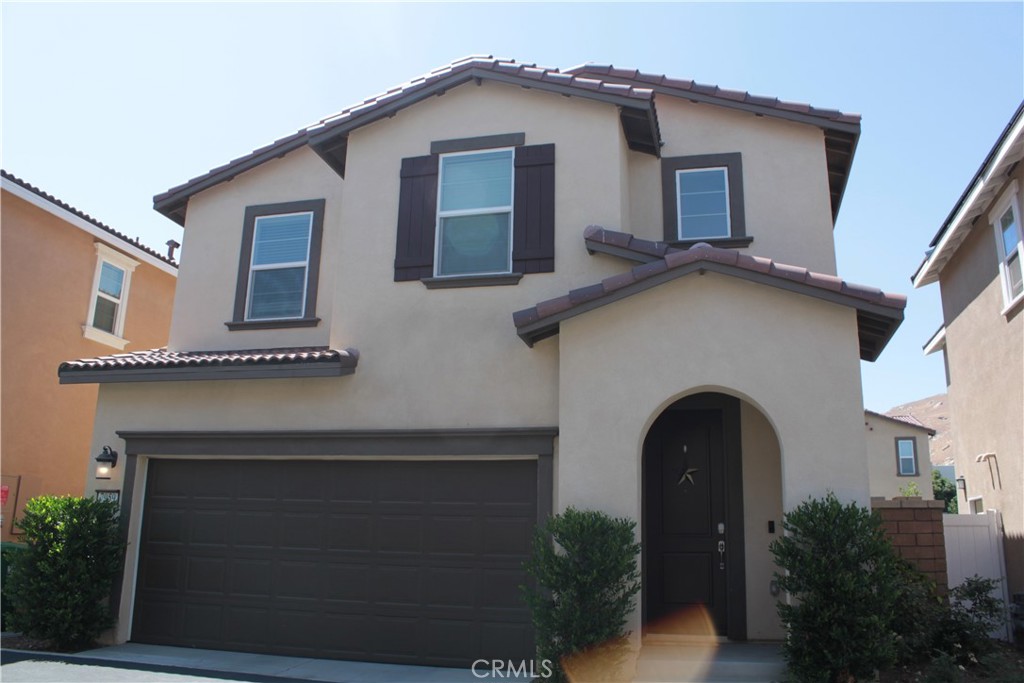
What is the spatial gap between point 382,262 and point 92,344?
9.23 metres

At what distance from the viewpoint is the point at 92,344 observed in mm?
16266

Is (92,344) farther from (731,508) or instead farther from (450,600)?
(731,508)

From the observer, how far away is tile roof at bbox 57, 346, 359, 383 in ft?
31.7

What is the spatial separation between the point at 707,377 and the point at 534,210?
3095 mm

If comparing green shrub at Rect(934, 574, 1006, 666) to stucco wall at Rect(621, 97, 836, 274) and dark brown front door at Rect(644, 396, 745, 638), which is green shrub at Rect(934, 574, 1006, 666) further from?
stucco wall at Rect(621, 97, 836, 274)

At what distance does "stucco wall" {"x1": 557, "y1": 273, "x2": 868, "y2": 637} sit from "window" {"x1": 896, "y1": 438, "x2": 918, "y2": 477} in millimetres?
23857

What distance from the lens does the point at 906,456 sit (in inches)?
1137

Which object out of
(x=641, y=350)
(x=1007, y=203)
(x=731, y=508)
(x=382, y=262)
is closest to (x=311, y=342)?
(x=382, y=262)

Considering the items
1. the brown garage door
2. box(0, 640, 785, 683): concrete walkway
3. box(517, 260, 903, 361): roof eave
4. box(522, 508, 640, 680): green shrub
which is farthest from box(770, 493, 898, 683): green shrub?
the brown garage door

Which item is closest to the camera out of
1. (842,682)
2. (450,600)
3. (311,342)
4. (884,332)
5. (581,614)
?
(842,682)

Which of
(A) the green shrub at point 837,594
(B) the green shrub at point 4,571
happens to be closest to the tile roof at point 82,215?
(B) the green shrub at point 4,571

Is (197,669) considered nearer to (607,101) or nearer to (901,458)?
(607,101)

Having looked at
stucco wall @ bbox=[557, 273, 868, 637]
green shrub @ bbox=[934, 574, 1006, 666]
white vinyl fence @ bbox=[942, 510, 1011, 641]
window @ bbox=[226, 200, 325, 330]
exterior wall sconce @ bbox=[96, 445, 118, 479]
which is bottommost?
green shrub @ bbox=[934, 574, 1006, 666]

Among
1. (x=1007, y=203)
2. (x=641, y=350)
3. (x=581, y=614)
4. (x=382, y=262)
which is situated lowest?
(x=581, y=614)
